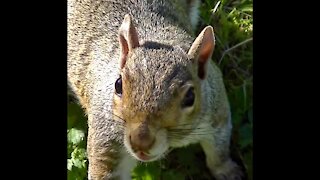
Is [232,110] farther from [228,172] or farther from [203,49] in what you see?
[203,49]

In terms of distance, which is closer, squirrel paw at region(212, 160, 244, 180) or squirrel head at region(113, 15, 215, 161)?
squirrel head at region(113, 15, 215, 161)

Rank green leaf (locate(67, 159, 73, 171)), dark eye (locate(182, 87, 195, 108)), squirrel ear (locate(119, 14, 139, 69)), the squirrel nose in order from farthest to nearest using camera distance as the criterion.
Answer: green leaf (locate(67, 159, 73, 171)) < squirrel ear (locate(119, 14, 139, 69)) < dark eye (locate(182, 87, 195, 108)) < the squirrel nose

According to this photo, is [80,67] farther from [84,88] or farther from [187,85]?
[187,85]

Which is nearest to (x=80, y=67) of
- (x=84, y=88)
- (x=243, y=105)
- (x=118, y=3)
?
(x=84, y=88)

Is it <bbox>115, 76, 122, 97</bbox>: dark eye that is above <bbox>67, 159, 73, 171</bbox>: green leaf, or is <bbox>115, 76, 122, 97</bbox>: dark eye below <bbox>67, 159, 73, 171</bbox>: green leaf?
above

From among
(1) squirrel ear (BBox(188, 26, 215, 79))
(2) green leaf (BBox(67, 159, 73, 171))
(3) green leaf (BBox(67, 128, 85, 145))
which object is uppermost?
(1) squirrel ear (BBox(188, 26, 215, 79))

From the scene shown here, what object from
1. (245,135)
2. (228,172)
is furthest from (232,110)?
(228,172)

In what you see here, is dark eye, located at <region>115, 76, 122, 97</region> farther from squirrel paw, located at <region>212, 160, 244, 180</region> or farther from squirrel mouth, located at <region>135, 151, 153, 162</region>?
squirrel paw, located at <region>212, 160, 244, 180</region>

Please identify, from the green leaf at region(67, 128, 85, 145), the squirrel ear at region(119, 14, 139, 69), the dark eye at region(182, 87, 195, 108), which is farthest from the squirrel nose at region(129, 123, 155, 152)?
the green leaf at region(67, 128, 85, 145)
